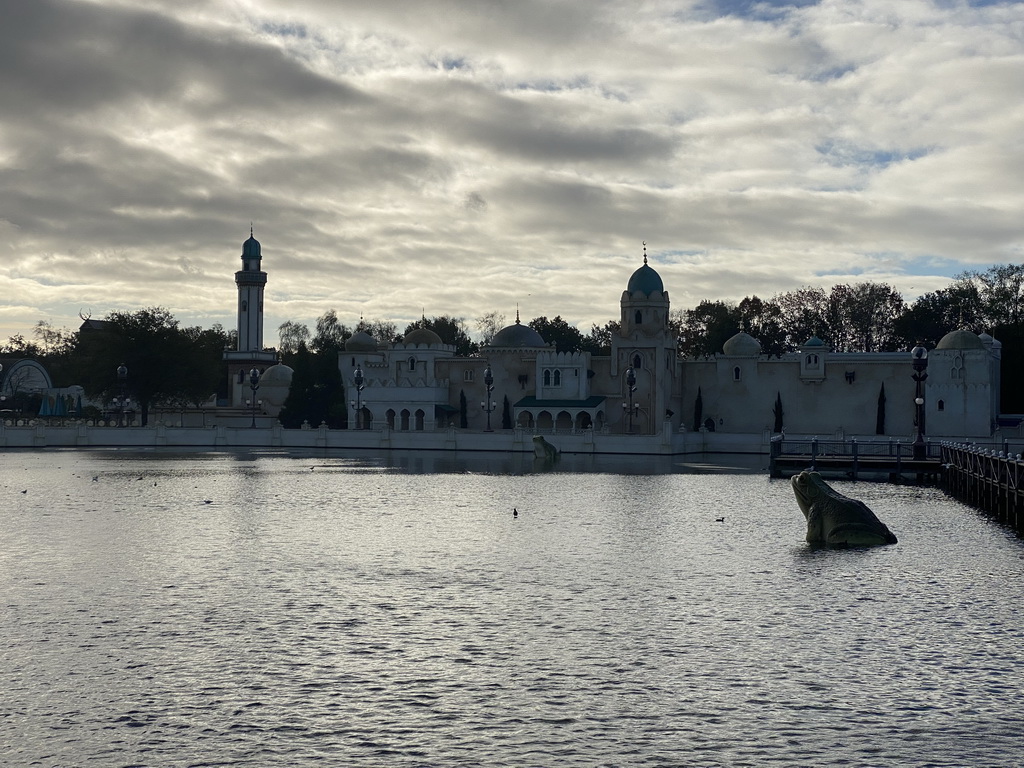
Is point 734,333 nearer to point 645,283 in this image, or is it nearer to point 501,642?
point 645,283

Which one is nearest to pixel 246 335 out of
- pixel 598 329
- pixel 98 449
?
pixel 598 329

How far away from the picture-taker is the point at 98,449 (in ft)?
281

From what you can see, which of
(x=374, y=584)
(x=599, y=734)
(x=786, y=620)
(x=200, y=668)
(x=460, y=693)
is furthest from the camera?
(x=374, y=584)

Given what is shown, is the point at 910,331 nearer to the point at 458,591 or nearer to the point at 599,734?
the point at 458,591

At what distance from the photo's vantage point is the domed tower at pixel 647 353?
93.2 metres

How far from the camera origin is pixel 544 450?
73.4 m

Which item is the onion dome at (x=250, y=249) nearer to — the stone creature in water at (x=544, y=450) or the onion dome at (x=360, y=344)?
the onion dome at (x=360, y=344)

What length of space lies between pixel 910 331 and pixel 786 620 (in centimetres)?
9000

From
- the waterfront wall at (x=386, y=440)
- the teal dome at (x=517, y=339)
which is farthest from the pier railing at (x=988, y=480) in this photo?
the teal dome at (x=517, y=339)

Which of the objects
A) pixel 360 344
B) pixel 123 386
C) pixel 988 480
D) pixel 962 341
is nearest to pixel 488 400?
pixel 360 344

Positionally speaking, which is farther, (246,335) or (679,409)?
(246,335)

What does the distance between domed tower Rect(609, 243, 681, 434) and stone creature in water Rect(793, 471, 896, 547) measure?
59.1 metres

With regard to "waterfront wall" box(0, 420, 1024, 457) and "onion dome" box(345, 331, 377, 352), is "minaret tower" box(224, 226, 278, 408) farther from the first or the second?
"waterfront wall" box(0, 420, 1024, 457)

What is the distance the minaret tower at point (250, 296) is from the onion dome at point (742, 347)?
54745mm
